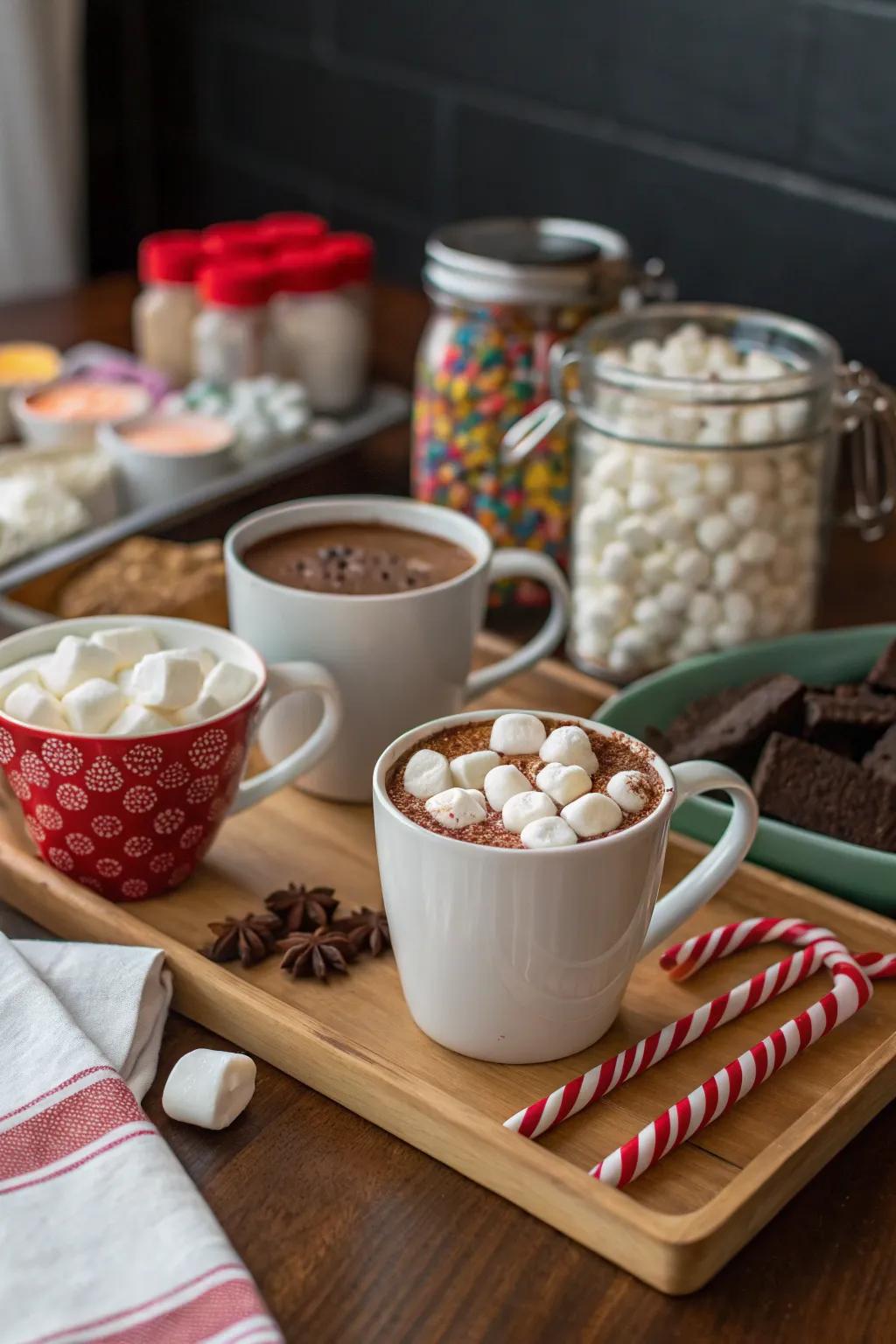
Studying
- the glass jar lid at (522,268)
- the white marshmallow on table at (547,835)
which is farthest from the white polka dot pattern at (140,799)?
the glass jar lid at (522,268)

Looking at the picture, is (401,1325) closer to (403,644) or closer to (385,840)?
(385,840)

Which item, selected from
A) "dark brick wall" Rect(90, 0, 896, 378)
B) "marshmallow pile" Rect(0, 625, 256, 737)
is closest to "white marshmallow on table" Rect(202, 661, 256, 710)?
"marshmallow pile" Rect(0, 625, 256, 737)

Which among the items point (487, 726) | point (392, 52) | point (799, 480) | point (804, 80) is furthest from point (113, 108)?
point (487, 726)

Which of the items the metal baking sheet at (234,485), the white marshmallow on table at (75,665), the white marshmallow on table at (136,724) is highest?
the white marshmallow on table at (75,665)

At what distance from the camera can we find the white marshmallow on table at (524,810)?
73 cm

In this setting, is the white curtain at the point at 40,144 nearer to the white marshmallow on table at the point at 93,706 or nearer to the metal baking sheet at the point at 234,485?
the metal baking sheet at the point at 234,485

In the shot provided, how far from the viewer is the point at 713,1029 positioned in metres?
0.82

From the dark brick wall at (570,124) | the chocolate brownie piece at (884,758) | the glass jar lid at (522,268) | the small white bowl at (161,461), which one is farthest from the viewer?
the dark brick wall at (570,124)

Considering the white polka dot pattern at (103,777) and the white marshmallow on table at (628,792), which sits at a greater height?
the white marshmallow on table at (628,792)

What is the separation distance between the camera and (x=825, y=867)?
930 mm

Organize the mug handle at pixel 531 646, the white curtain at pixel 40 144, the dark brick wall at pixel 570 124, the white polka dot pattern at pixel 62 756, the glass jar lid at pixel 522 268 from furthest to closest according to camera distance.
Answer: the white curtain at pixel 40 144 < the dark brick wall at pixel 570 124 < the glass jar lid at pixel 522 268 < the mug handle at pixel 531 646 < the white polka dot pattern at pixel 62 756

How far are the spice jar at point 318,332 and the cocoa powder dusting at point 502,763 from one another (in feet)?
3.04

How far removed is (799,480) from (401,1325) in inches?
28.9

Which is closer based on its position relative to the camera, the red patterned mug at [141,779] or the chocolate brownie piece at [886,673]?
the red patterned mug at [141,779]
